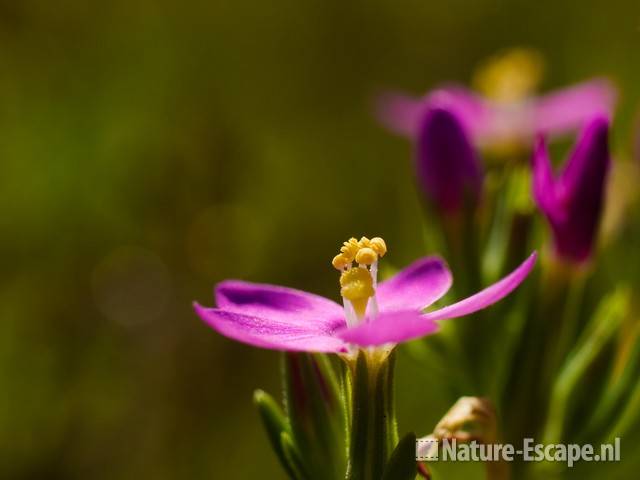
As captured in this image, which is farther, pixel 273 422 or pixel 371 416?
pixel 273 422

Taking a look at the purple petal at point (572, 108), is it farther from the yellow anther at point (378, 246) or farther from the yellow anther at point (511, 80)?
the yellow anther at point (378, 246)

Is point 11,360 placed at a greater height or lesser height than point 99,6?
lesser

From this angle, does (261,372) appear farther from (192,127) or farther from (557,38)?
(557,38)

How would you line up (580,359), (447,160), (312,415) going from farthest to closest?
1. (447,160)
2. (580,359)
3. (312,415)

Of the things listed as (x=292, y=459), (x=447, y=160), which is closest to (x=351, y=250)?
(x=292, y=459)

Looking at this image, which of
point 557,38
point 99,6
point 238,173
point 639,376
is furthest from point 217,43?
point 639,376

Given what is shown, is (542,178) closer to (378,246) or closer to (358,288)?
(378,246)

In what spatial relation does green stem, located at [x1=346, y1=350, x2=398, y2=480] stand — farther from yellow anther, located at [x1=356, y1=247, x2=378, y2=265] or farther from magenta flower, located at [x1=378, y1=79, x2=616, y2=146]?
magenta flower, located at [x1=378, y1=79, x2=616, y2=146]
